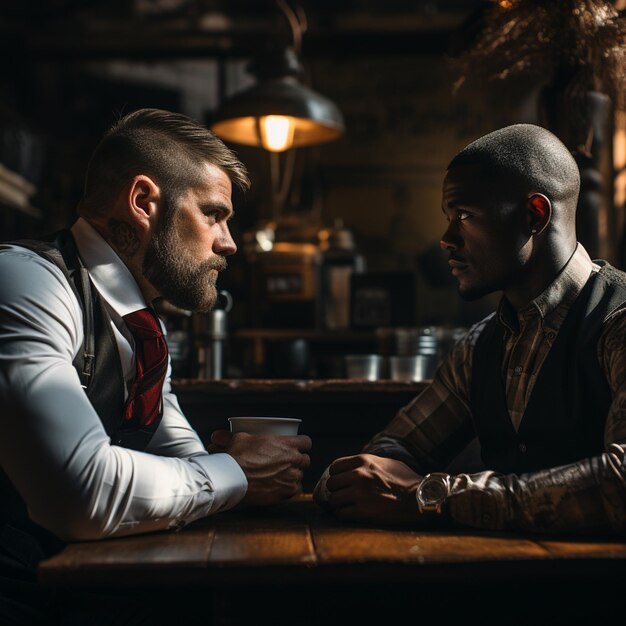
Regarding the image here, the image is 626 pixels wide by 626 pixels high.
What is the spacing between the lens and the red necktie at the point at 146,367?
1763 millimetres

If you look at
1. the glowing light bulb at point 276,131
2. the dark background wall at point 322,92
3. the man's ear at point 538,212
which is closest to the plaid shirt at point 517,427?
the man's ear at point 538,212

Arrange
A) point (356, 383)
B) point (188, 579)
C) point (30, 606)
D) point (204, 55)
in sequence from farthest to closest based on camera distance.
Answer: point (204, 55) → point (356, 383) → point (30, 606) → point (188, 579)

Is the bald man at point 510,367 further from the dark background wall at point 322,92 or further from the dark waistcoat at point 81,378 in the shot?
the dark background wall at point 322,92

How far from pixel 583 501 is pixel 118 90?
7.53 m

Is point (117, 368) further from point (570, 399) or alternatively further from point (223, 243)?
point (570, 399)

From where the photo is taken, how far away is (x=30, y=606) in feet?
5.15

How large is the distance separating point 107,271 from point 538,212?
98 centimetres

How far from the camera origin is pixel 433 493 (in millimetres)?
1474

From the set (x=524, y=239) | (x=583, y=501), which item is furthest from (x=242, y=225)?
(x=583, y=501)

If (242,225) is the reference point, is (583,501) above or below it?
below

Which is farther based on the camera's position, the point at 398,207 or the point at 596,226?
the point at 398,207

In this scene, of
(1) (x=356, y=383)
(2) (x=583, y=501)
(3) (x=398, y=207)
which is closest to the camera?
(2) (x=583, y=501)

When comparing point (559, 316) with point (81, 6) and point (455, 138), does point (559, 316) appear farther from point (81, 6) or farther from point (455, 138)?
point (81, 6)

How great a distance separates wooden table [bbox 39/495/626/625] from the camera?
44.2 inches
